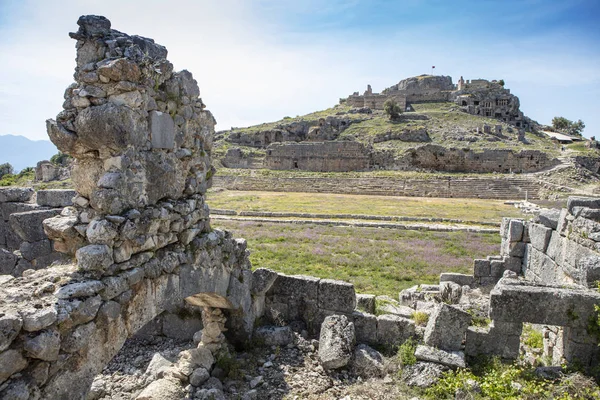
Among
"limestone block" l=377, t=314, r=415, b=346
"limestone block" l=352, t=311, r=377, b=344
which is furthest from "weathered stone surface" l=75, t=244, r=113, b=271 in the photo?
"limestone block" l=377, t=314, r=415, b=346

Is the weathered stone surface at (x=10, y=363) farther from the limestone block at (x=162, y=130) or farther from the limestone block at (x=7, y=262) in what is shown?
the limestone block at (x=7, y=262)

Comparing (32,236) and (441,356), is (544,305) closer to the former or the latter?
(441,356)

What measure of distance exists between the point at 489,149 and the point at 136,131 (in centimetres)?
5300

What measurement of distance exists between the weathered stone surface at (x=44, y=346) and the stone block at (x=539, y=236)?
996cm

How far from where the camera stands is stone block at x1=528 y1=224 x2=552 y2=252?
932cm

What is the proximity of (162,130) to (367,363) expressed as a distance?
4968mm

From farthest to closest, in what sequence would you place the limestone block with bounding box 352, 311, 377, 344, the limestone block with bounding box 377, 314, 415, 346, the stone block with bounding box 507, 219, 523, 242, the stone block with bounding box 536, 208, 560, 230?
the stone block with bounding box 507, 219, 523, 242, the stone block with bounding box 536, 208, 560, 230, the limestone block with bounding box 352, 311, 377, 344, the limestone block with bounding box 377, 314, 415, 346

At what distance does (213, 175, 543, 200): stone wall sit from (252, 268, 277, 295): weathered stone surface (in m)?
37.0

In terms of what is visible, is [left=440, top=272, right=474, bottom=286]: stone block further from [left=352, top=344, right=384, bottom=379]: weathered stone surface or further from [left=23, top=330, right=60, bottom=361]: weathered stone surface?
[left=23, top=330, right=60, bottom=361]: weathered stone surface

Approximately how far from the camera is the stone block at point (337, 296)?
7605mm

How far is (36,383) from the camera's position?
3.52 meters

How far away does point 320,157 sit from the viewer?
54781 millimetres

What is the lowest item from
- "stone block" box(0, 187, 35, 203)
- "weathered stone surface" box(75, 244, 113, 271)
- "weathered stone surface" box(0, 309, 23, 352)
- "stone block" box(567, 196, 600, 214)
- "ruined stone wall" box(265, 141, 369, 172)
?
"weathered stone surface" box(0, 309, 23, 352)

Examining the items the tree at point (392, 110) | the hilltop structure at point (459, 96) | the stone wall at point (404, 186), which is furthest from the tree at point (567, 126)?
the stone wall at point (404, 186)
